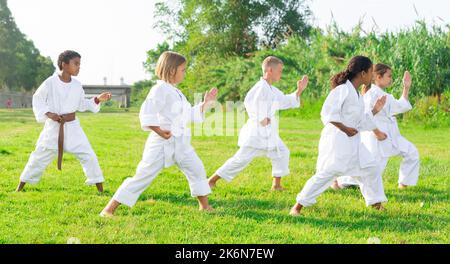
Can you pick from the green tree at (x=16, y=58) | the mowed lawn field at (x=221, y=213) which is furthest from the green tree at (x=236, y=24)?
the mowed lawn field at (x=221, y=213)

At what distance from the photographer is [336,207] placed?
21.1ft

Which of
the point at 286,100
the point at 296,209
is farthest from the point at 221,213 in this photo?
the point at 286,100

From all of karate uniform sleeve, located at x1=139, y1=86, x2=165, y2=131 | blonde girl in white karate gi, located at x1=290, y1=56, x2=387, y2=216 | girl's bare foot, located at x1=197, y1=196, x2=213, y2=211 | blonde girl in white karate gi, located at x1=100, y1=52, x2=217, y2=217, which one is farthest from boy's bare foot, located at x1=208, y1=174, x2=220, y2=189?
karate uniform sleeve, located at x1=139, y1=86, x2=165, y2=131

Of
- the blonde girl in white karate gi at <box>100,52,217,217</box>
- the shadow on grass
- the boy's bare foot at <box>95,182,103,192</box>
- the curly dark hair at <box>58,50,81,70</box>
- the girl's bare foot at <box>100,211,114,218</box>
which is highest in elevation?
the curly dark hair at <box>58,50,81,70</box>

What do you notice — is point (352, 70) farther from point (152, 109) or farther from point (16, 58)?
point (16, 58)

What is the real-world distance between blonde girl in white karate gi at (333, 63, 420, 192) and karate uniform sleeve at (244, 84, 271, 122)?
50.3 inches

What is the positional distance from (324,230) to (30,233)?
266 centimetres

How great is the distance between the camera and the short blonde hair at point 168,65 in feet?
19.2

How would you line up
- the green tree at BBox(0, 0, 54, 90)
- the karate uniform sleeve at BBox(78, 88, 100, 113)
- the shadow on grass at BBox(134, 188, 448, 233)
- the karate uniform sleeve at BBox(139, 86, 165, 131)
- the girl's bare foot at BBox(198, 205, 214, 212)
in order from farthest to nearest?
the green tree at BBox(0, 0, 54, 90) → the karate uniform sleeve at BBox(78, 88, 100, 113) → the girl's bare foot at BBox(198, 205, 214, 212) → the karate uniform sleeve at BBox(139, 86, 165, 131) → the shadow on grass at BBox(134, 188, 448, 233)

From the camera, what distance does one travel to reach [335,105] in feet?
19.3

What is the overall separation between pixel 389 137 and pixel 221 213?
9.40 feet

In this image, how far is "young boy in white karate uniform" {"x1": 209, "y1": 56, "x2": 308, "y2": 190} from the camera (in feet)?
24.6

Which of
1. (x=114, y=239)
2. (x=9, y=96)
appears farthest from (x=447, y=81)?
(x=9, y=96)

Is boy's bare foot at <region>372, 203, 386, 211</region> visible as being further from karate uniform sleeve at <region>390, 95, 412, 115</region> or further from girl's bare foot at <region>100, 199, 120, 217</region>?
girl's bare foot at <region>100, 199, 120, 217</region>
